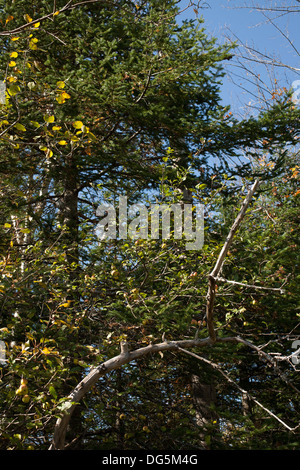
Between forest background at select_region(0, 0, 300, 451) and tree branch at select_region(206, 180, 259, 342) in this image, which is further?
forest background at select_region(0, 0, 300, 451)

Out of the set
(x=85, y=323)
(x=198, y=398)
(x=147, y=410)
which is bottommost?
(x=198, y=398)

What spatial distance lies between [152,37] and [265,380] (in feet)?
19.0

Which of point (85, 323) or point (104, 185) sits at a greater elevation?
point (104, 185)

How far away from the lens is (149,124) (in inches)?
256

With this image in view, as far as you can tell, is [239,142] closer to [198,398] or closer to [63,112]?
[63,112]

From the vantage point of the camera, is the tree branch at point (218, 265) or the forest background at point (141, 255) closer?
the tree branch at point (218, 265)
